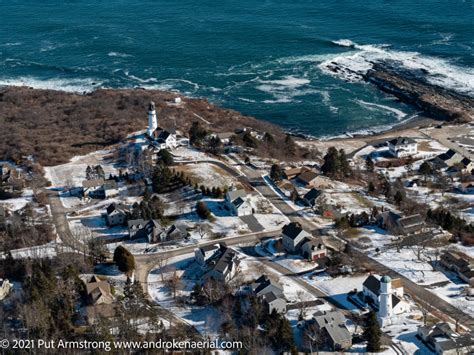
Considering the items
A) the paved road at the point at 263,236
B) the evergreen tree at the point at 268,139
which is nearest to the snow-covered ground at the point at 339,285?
the paved road at the point at 263,236

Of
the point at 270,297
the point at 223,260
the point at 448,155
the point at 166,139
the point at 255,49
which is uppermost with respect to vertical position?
the point at 255,49

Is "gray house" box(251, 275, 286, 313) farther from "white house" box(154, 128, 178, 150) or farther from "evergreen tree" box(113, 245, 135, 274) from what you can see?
"white house" box(154, 128, 178, 150)

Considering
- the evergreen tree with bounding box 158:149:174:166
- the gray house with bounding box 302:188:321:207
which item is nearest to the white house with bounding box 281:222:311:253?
the gray house with bounding box 302:188:321:207

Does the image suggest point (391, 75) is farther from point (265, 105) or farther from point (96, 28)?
A: point (96, 28)

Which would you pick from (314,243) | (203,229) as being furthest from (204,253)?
(314,243)

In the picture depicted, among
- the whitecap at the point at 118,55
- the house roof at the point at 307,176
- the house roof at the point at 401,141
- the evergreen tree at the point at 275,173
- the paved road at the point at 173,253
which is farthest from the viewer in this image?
the whitecap at the point at 118,55

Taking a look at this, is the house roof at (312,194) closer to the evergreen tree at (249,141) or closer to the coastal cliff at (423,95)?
the evergreen tree at (249,141)

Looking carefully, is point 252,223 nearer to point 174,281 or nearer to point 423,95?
point 174,281

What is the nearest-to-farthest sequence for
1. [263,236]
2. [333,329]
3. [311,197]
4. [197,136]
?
[333,329]
[263,236]
[311,197]
[197,136]
